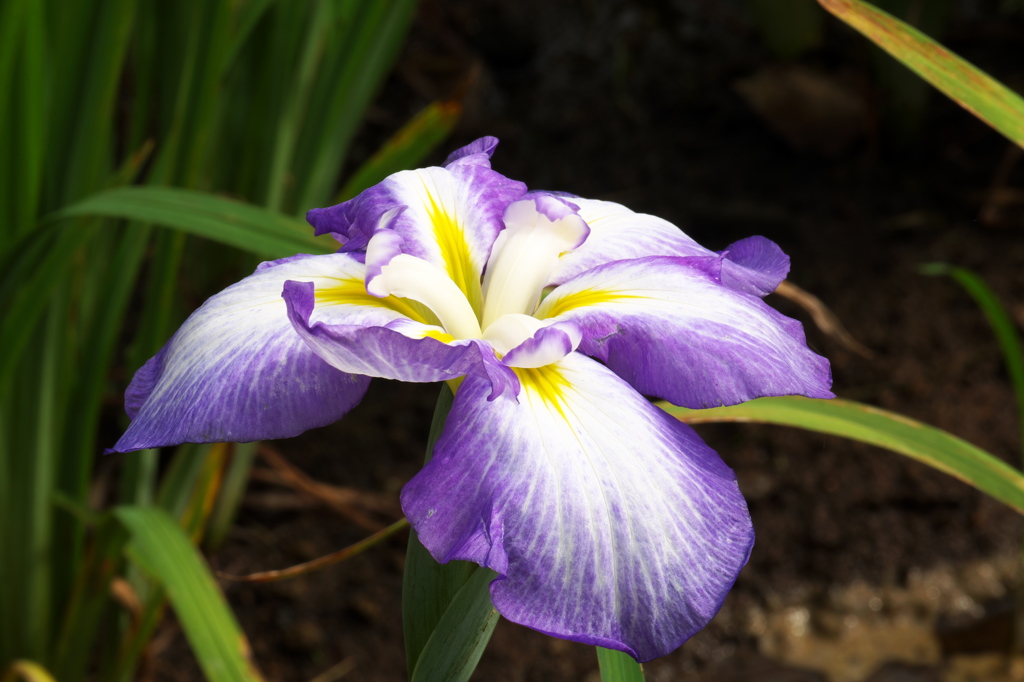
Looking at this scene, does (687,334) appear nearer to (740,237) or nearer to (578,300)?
(578,300)

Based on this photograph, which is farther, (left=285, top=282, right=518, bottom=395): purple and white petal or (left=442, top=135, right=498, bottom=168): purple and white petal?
(left=442, top=135, right=498, bottom=168): purple and white petal

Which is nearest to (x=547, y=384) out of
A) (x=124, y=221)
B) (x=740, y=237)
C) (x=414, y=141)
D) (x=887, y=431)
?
(x=887, y=431)

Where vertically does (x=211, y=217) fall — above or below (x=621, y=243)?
below

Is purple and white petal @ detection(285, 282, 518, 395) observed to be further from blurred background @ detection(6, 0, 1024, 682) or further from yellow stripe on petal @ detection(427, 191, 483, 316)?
blurred background @ detection(6, 0, 1024, 682)

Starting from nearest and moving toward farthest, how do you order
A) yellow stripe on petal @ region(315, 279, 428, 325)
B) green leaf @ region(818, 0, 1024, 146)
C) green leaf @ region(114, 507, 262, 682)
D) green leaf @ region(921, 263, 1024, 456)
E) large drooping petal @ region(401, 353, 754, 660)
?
1. large drooping petal @ region(401, 353, 754, 660)
2. yellow stripe on petal @ region(315, 279, 428, 325)
3. green leaf @ region(818, 0, 1024, 146)
4. green leaf @ region(114, 507, 262, 682)
5. green leaf @ region(921, 263, 1024, 456)

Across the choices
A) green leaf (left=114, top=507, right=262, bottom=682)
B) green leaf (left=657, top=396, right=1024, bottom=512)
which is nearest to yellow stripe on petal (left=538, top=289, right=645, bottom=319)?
green leaf (left=657, top=396, right=1024, bottom=512)

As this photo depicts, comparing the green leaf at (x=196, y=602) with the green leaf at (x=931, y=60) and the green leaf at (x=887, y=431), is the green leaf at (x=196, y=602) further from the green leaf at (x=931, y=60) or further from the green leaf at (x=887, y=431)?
the green leaf at (x=931, y=60)

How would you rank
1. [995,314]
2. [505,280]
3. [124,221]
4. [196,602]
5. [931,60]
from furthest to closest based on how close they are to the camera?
1. [124,221]
2. [995,314]
3. [196,602]
4. [931,60]
5. [505,280]
